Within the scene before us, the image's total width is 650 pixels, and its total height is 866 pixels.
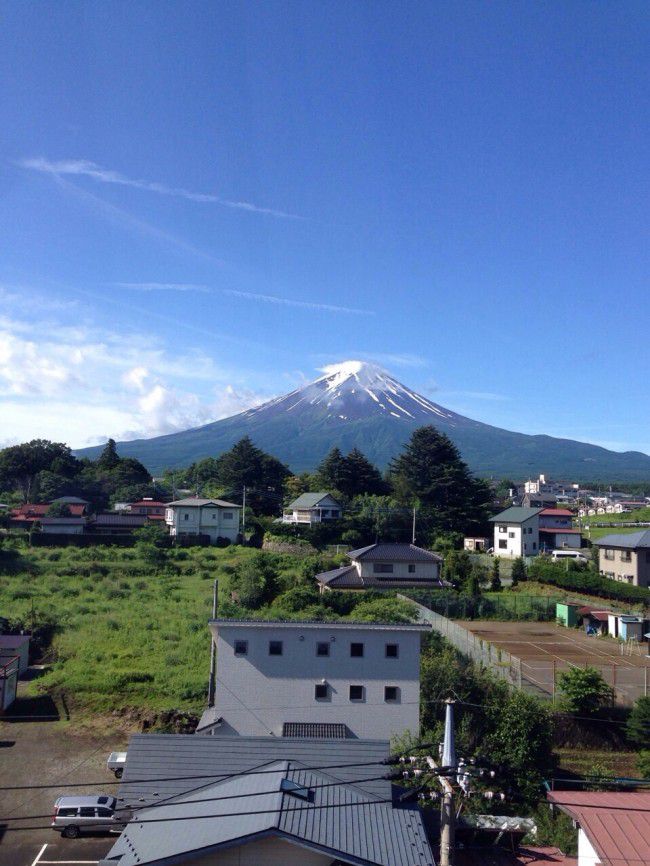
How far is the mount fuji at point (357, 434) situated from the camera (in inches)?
5797

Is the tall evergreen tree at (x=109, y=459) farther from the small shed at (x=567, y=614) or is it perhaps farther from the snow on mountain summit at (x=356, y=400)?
the snow on mountain summit at (x=356, y=400)

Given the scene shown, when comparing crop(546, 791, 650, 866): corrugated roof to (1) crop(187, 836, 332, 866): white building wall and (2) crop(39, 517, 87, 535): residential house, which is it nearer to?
(1) crop(187, 836, 332, 866): white building wall

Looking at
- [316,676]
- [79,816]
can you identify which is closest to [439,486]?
[316,676]

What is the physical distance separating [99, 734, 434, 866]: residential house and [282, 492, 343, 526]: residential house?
25.0 metres

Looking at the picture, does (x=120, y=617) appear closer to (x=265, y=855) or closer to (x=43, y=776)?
(x=43, y=776)

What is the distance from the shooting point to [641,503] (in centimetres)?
8444

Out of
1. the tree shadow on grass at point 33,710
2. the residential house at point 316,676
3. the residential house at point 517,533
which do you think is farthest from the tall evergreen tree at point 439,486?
the tree shadow on grass at point 33,710

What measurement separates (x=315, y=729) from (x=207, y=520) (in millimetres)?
22562

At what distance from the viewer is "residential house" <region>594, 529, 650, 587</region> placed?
26.2 metres

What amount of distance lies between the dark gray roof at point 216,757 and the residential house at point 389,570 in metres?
14.5

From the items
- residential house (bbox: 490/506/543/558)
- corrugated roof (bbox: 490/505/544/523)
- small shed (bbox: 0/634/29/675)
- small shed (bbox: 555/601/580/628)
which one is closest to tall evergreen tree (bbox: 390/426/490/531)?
corrugated roof (bbox: 490/505/544/523)

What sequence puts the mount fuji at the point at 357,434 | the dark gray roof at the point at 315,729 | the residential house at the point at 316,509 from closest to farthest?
the dark gray roof at the point at 315,729 → the residential house at the point at 316,509 → the mount fuji at the point at 357,434

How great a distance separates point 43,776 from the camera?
37.6 ft

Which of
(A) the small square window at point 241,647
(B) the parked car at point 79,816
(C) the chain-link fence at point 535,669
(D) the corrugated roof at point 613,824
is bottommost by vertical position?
(B) the parked car at point 79,816
